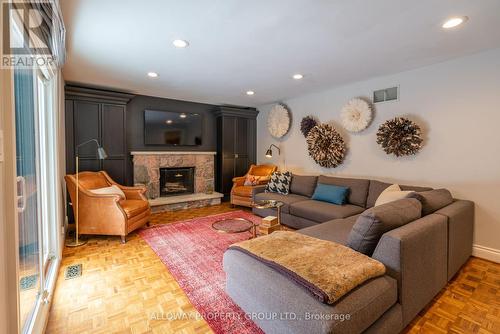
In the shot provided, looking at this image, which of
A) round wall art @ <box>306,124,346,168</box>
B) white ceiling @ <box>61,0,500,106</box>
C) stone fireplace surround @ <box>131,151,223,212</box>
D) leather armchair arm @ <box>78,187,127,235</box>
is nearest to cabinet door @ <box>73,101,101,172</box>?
white ceiling @ <box>61,0,500,106</box>

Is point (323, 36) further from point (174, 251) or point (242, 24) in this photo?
point (174, 251)

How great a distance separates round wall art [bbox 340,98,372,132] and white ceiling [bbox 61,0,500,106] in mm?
382

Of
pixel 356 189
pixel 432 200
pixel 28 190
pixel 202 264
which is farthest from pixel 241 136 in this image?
pixel 28 190

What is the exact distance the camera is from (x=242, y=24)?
204 cm

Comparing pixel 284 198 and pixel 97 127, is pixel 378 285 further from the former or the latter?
pixel 97 127

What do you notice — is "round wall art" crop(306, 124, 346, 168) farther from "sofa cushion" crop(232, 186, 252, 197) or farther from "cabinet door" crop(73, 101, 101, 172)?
"cabinet door" crop(73, 101, 101, 172)

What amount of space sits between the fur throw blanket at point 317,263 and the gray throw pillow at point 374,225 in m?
0.10

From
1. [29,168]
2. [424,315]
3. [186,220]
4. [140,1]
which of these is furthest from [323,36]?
[186,220]

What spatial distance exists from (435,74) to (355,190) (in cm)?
177

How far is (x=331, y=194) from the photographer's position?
358cm

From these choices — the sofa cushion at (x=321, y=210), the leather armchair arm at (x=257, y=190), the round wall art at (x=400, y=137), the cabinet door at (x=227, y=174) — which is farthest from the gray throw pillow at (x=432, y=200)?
the cabinet door at (x=227, y=174)

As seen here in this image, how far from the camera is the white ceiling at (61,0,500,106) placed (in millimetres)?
1813

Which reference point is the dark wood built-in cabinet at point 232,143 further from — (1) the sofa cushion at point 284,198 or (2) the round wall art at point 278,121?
(1) the sofa cushion at point 284,198

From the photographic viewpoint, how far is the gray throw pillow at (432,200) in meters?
2.13
